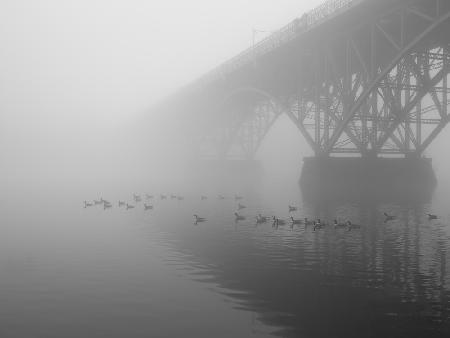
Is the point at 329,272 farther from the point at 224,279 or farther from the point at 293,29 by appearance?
the point at 293,29

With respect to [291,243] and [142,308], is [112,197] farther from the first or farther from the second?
[142,308]

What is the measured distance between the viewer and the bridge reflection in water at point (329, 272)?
13.8 metres

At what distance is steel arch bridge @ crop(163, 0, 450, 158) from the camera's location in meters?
45.9

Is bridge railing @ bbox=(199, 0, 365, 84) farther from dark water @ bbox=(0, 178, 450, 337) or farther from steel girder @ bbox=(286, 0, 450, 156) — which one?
dark water @ bbox=(0, 178, 450, 337)

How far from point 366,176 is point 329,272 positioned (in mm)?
39449

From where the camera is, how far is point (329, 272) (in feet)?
61.7

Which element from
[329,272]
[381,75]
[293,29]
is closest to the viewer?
[329,272]

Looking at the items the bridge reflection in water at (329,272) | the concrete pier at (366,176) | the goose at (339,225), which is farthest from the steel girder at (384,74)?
the bridge reflection in water at (329,272)

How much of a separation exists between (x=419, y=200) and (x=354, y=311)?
106ft

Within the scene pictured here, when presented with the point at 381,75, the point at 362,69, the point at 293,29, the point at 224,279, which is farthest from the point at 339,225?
the point at 293,29

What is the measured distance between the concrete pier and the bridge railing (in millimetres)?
14606

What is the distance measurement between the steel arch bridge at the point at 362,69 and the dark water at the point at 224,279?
19380 mm

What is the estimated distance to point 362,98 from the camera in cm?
4891

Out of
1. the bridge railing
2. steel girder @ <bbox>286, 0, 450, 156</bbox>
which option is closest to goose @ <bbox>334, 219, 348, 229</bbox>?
steel girder @ <bbox>286, 0, 450, 156</bbox>
